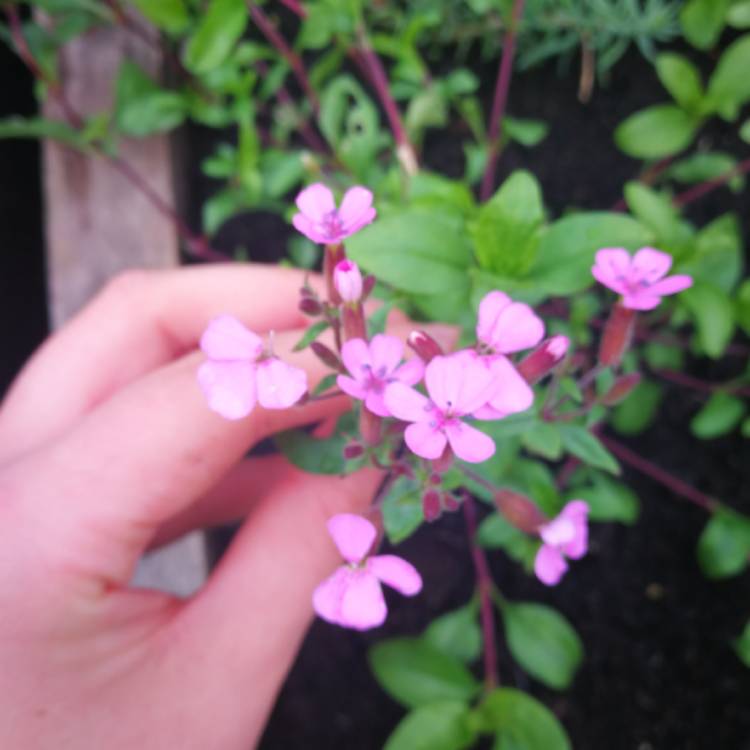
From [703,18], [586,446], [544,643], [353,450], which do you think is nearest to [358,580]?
[353,450]

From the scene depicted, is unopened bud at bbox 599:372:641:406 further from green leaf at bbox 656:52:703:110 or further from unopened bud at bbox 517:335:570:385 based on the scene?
green leaf at bbox 656:52:703:110

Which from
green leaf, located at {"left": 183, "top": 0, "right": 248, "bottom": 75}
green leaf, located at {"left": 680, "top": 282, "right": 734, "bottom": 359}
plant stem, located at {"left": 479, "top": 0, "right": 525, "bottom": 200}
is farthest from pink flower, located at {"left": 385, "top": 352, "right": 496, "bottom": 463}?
plant stem, located at {"left": 479, "top": 0, "right": 525, "bottom": 200}

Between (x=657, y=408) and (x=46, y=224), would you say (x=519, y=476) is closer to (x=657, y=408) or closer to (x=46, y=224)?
(x=657, y=408)

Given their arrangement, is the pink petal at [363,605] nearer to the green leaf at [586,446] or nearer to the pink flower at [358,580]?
the pink flower at [358,580]

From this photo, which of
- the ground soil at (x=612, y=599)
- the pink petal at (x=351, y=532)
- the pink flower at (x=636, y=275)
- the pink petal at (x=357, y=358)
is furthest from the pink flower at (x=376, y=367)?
the ground soil at (x=612, y=599)

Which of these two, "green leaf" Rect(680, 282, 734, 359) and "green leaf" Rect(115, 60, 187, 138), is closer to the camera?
"green leaf" Rect(680, 282, 734, 359)

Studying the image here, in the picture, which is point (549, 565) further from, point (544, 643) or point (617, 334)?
point (544, 643)
